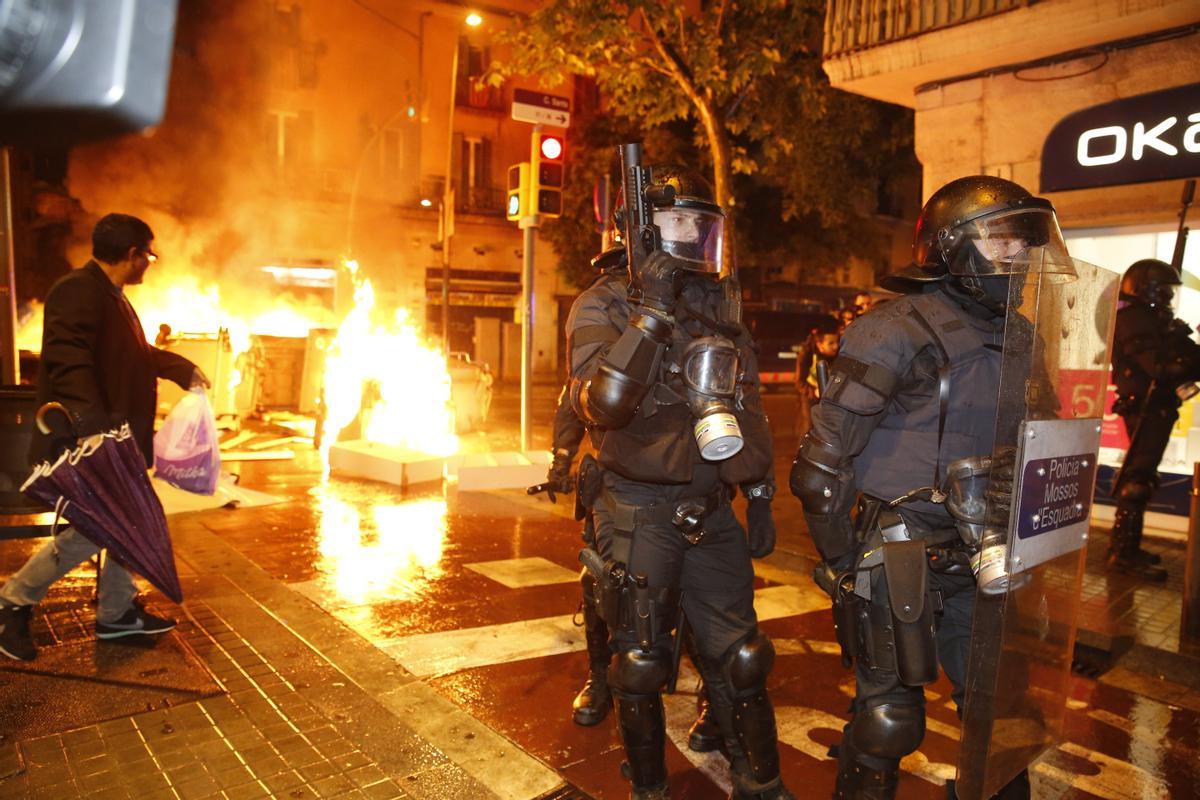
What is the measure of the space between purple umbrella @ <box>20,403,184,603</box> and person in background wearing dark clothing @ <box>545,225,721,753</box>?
192 centimetres

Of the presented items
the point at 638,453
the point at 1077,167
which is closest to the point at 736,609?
the point at 638,453

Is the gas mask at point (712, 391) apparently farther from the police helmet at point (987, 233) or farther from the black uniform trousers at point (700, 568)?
the police helmet at point (987, 233)

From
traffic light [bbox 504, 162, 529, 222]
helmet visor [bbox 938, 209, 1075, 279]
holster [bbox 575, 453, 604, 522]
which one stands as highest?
traffic light [bbox 504, 162, 529, 222]

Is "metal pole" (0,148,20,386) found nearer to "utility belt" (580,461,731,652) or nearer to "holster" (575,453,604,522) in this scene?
"holster" (575,453,604,522)

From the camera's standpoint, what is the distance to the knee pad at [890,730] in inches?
97.3

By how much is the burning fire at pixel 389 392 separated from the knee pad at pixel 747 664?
857 centimetres

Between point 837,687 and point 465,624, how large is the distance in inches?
79.5

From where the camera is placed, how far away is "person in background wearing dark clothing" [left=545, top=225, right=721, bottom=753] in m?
3.08

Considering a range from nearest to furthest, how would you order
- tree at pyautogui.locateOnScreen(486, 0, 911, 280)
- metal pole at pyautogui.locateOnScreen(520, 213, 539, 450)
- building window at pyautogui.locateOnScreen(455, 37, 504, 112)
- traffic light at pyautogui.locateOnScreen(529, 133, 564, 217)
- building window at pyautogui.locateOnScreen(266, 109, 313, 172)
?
traffic light at pyautogui.locateOnScreen(529, 133, 564, 217)
metal pole at pyautogui.locateOnScreen(520, 213, 539, 450)
tree at pyautogui.locateOnScreen(486, 0, 911, 280)
building window at pyautogui.locateOnScreen(266, 109, 313, 172)
building window at pyautogui.locateOnScreen(455, 37, 504, 112)

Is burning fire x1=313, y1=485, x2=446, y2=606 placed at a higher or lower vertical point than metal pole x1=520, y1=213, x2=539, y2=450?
lower

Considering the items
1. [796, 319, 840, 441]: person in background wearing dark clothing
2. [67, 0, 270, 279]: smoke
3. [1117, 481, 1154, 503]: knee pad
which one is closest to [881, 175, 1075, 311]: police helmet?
[1117, 481, 1154, 503]: knee pad

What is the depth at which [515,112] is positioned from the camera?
8164 millimetres

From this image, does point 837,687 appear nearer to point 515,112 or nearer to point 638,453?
point 638,453

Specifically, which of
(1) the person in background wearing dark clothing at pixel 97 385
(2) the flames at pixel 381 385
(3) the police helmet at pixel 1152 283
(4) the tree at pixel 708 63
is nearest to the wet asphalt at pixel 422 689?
(1) the person in background wearing dark clothing at pixel 97 385
